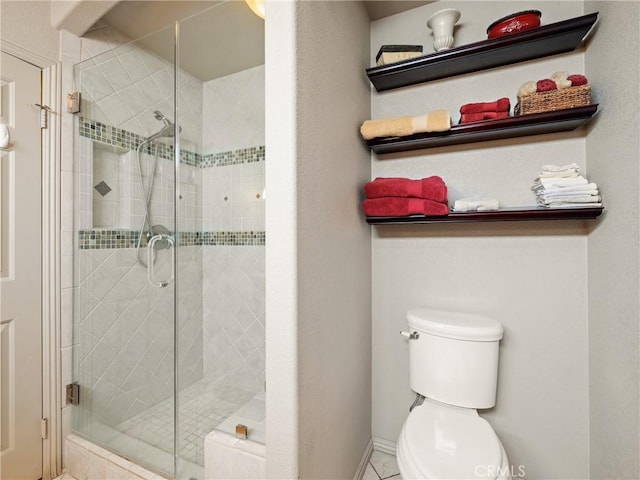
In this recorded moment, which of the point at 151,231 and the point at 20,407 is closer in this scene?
the point at 20,407

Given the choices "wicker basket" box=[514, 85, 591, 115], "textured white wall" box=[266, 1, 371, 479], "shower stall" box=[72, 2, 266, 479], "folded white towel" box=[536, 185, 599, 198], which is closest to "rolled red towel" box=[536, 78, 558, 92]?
"wicker basket" box=[514, 85, 591, 115]

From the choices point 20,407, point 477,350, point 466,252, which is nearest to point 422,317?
point 477,350

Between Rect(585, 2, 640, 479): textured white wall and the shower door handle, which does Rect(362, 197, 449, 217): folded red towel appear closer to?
Rect(585, 2, 640, 479): textured white wall

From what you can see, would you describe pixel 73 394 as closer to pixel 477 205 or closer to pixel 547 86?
pixel 477 205

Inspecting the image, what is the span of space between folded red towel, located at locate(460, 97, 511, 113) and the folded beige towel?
88 millimetres

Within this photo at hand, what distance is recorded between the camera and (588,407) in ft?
4.15

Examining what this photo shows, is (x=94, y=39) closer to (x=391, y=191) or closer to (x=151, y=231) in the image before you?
(x=151, y=231)

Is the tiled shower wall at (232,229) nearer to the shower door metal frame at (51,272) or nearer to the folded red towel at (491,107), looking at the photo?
the shower door metal frame at (51,272)

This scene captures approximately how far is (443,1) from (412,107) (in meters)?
0.54

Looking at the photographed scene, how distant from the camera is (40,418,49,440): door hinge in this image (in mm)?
1431

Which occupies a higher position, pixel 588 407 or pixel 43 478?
pixel 588 407

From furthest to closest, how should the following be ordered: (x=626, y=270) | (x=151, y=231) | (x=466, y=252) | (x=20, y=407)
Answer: (x=151, y=231) → (x=466, y=252) → (x=20, y=407) → (x=626, y=270)

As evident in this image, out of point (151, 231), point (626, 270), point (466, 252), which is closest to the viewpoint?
point (626, 270)

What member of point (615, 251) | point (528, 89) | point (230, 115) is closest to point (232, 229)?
point (230, 115)
